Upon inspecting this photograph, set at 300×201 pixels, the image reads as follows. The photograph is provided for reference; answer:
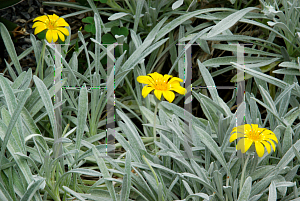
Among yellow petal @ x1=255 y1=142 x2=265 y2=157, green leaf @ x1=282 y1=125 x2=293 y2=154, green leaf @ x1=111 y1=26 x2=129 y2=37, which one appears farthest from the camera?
green leaf @ x1=111 y1=26 x2=129 y2=37

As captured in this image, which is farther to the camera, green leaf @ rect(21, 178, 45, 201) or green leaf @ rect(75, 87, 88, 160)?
green leaf @ rect(75, 87, 88, 160)

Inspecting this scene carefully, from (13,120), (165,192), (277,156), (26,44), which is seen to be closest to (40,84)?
(13,120)

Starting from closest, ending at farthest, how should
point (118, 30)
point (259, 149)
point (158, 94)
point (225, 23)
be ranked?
1. point (259, 149)
2. point (158, 94)
3. point (225, 23)
4. point (118, 30)

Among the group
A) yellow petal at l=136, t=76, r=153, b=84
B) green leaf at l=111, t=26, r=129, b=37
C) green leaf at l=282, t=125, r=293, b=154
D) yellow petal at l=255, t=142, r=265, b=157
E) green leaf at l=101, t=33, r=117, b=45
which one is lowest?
green leaf at l=282, t=125, r=293, b=154

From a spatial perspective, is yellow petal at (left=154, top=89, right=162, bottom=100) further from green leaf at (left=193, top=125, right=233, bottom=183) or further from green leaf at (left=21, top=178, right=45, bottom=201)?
green leaf at (left=21, top=178, right=45, bottom=201)

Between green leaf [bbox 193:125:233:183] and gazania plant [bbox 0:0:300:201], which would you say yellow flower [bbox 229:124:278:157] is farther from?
green leaf [bbox 193:125:233:183]

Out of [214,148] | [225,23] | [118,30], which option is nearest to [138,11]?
[118,30]

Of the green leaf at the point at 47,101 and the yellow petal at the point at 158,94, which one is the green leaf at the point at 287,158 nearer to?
the yellow petal at the point at 158,94

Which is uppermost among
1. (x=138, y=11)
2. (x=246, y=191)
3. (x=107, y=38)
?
(x=138, y=11)

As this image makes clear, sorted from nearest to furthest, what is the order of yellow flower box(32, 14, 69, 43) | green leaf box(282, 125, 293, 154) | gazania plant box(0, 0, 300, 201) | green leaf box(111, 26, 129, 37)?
gazania plant box(0, 0, 300, 201) < green leaf box(282, 125, 293, 154) < yellow flower box(32, 14, 69, 43) < green leaf box(111, 26, 129, 37)

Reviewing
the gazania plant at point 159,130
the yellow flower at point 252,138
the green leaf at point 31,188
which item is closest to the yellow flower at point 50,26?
the gazania plant at point 159,130

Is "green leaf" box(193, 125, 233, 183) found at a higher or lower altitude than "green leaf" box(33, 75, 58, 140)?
lower

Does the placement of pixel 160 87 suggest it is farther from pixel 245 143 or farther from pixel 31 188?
pixel 31 188

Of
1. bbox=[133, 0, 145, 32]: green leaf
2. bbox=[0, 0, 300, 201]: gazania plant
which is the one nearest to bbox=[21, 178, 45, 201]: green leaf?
bbox=[0, 0, 300, 201]: gazania plant
